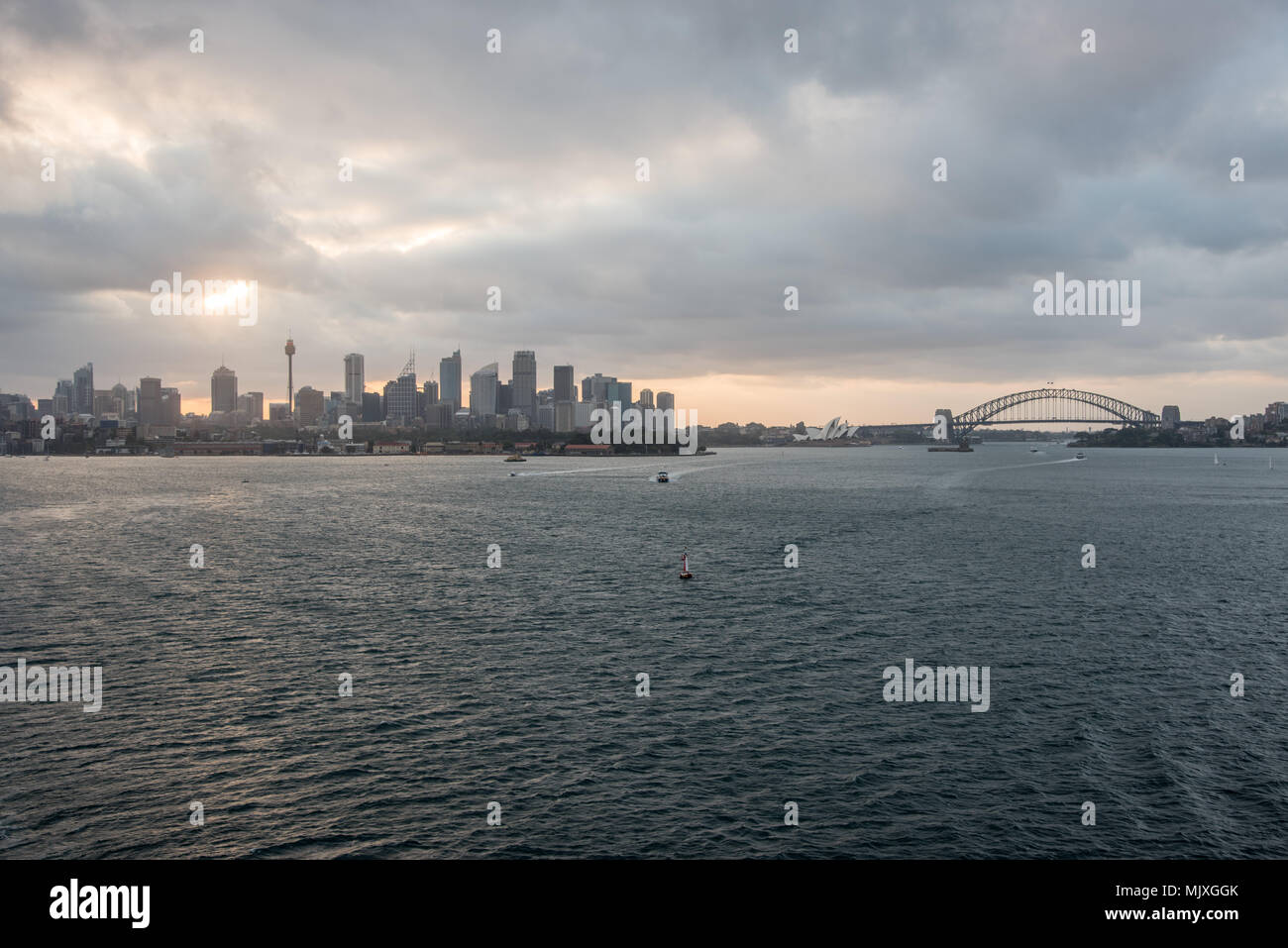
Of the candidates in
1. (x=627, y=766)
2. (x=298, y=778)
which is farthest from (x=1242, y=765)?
(x=298, y=778)

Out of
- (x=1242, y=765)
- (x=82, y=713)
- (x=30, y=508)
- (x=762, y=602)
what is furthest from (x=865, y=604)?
(x=30, y=508)
